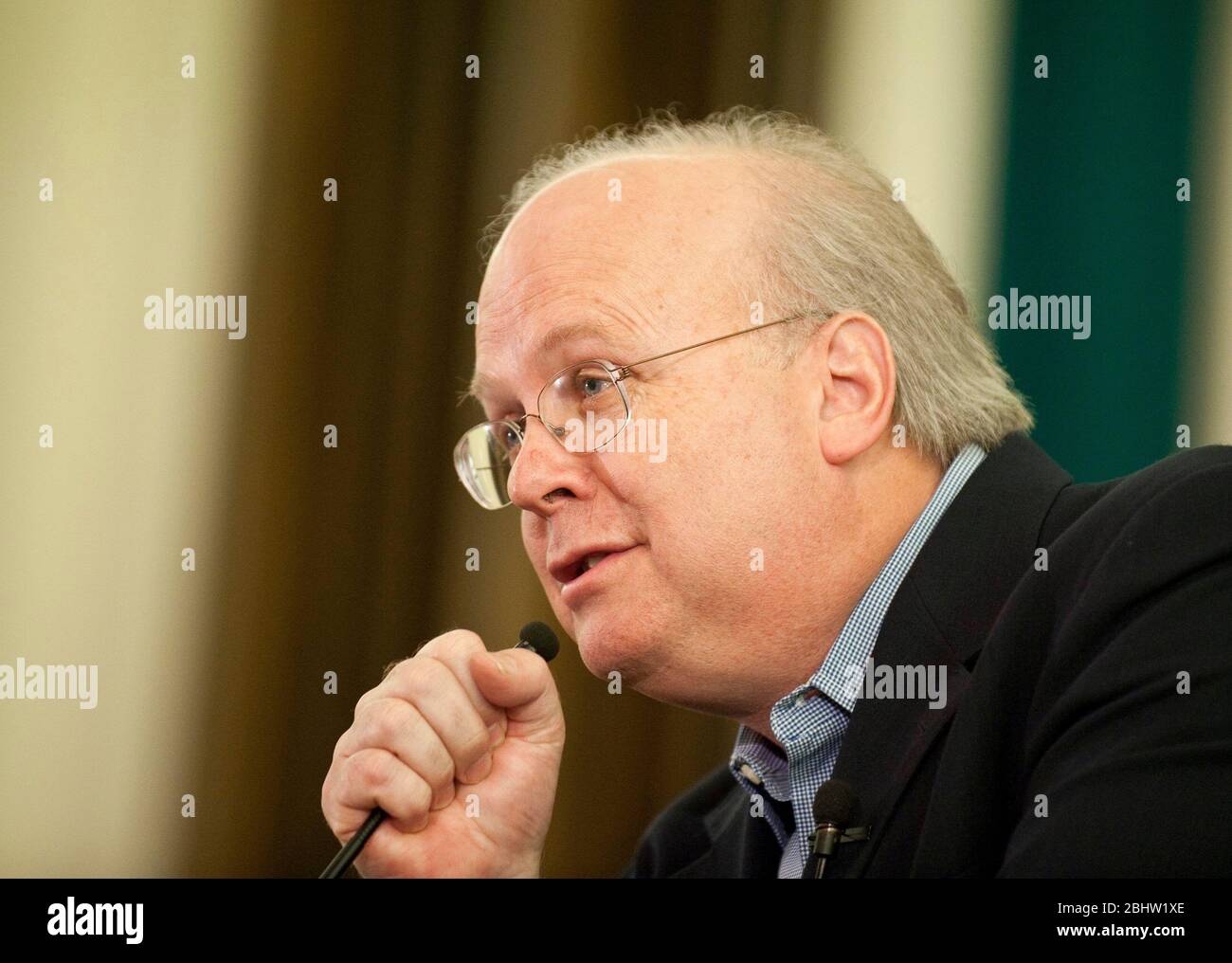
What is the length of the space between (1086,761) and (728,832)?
0.96 m

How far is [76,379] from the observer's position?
6.54 feet

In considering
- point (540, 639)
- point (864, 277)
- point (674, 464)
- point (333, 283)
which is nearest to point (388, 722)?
point (540, 639)

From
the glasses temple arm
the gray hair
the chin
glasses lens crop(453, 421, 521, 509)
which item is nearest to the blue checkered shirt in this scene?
the gray hair

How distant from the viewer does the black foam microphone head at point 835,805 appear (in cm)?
128

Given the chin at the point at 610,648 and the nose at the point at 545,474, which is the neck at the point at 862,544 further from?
the nose at the point at 545,474

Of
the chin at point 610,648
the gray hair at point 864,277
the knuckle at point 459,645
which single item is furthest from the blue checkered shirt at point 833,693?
the knuckle at point 459,645

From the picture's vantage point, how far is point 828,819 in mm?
A: 1285

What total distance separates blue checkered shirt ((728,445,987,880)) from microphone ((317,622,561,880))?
1.10ft

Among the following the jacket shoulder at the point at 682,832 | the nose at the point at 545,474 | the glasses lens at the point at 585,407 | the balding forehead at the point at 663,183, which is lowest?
the jacket shoulder at the point at 682,832

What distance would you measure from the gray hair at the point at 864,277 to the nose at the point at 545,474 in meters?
0.28

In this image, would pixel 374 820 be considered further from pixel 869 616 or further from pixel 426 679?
pixel 869 616

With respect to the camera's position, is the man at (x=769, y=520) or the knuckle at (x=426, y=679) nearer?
the man at (x=769, y=520)

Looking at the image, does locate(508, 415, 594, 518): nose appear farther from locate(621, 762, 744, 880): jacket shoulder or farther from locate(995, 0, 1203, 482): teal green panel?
locate(995, 0, 1203, 482): teal green panel
